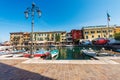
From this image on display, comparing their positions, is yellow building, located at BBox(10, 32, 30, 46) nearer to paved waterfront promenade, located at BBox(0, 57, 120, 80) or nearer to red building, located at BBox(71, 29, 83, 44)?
red building, located at BBox(71, 29, 83, 44)

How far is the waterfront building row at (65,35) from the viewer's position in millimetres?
80625

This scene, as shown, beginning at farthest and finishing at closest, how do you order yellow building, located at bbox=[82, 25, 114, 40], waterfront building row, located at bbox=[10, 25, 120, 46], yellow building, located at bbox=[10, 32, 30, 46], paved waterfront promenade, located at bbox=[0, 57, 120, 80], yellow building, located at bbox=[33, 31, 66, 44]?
yellow building, located at bbox=[10, 32, 30, 46], yellow building, located at bbox=[33, 31, 66, 44], waterfront building row, located at bbox=[10, 25, 120, 46], yellow building, located at bbox=[82, 25, 114, 40], paved waterfront promenade, located at bbox=[0, 57, 120, 80]

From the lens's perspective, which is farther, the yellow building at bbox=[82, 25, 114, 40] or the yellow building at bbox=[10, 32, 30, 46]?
the yellow building at bbox=[10, 32, 30, 46]

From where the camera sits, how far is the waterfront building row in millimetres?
80625

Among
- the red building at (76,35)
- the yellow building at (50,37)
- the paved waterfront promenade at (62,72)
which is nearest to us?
the paved waterfront promenade at (62,72)

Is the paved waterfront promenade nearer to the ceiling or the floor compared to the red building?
nearer to the floor

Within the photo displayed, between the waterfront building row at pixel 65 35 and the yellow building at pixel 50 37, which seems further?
the yellow building at pixel 50 37

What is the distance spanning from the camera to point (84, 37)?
8381cm

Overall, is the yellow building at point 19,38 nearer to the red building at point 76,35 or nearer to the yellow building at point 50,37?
the yellow building at point 50,37

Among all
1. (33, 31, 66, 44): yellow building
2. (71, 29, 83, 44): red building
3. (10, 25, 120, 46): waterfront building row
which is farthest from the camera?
(33, 31, 66, 44): yellow building

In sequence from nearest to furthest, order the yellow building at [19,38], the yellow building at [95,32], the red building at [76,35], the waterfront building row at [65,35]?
1. the yellow building at [95,32]
2. the waterfront building row at [65,35]
3. the red building at [76,35]
4. the yellow building at [19,38]

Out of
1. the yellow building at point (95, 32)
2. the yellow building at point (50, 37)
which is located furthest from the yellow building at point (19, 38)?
the yellow building at point (95, 32)

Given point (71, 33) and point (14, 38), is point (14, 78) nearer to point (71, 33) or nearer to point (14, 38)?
point (71, 33)

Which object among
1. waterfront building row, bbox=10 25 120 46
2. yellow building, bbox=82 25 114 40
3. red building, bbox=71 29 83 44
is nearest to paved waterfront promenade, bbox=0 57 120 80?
waterfront building row, bbox=10 25 120 46
